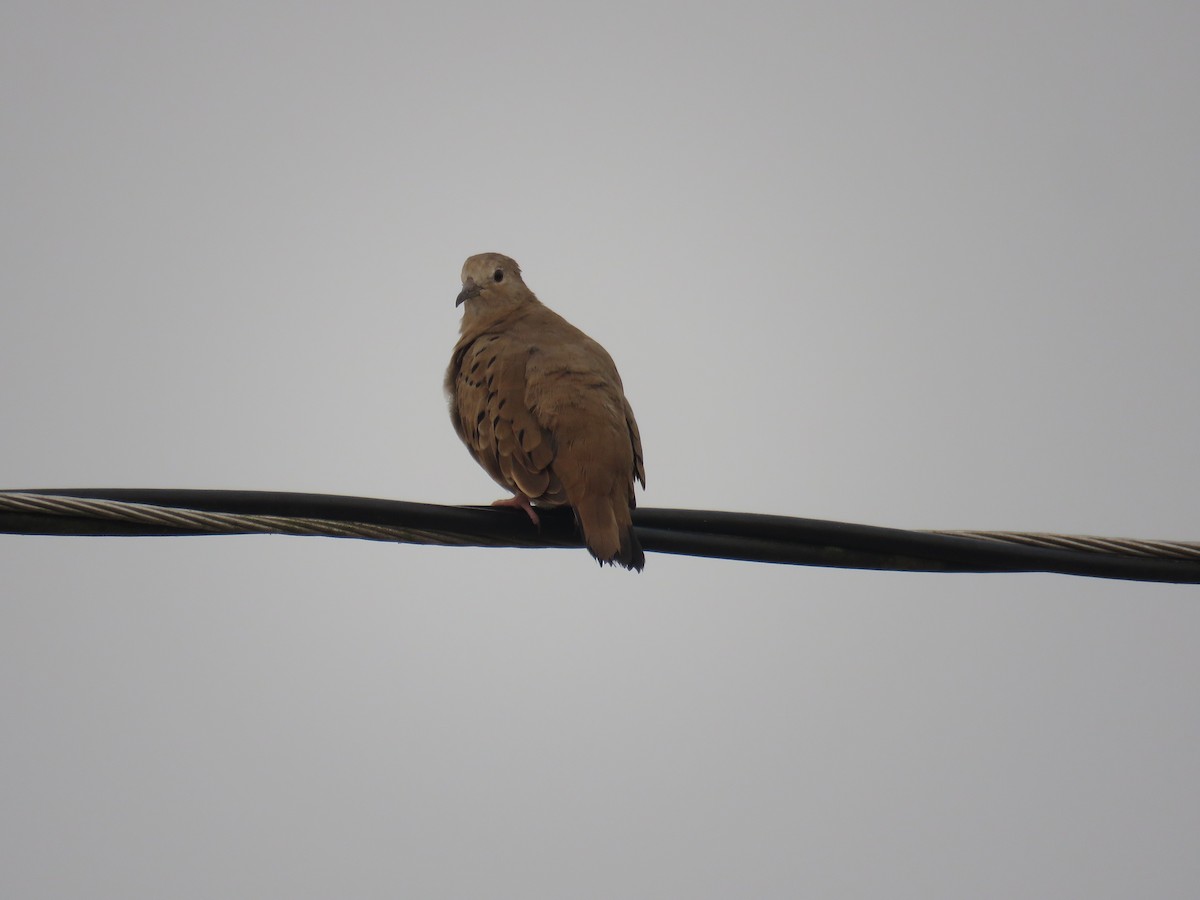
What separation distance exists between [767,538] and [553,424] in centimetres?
131

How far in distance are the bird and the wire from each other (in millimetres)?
339

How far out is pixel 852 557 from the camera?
3.19 meters

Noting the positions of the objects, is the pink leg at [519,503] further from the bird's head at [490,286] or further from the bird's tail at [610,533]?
the bird's head at [490,286]

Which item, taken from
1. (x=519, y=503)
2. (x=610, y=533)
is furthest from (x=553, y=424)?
(x=610, y=533)

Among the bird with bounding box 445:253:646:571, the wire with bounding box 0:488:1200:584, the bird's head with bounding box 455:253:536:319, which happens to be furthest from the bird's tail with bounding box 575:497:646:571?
the bird's head with bounding box 455:253:536:319

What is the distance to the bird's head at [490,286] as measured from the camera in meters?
6.21

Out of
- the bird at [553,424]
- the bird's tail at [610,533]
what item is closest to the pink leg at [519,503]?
the bird at [553,424]

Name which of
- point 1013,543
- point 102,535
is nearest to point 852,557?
point 1013,543

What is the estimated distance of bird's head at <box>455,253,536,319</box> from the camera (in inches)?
245

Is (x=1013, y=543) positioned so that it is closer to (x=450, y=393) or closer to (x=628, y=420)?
(x=628, y=420)

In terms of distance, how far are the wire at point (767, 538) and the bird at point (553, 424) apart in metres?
0.34

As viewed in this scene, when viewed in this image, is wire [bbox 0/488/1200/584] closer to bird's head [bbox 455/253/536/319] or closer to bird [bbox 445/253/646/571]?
bird [bbox 445/253/646/571]

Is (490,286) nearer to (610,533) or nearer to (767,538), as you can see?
(610,533)

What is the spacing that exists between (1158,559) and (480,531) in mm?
1719
